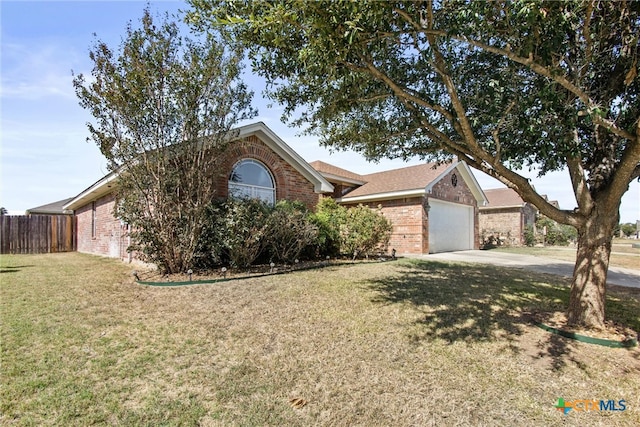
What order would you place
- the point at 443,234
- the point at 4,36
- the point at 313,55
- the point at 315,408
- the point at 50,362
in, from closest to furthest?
1. the point at 315,408
2. the point at 50,362
3. the point at 313,55
4. the point at 4,36
5. the point at 443,234

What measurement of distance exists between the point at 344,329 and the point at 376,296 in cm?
196

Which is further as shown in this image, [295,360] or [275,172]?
[275,172]

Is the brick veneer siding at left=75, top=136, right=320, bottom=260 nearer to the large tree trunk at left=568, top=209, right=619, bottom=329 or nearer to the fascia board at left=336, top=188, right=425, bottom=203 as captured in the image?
the fascia board at left=336, top=188, right=425, bottom=203

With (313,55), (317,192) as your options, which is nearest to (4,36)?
(313,55)

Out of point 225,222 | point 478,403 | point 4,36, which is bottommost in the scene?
point 478,403

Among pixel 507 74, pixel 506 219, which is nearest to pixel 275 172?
pixel 507 74

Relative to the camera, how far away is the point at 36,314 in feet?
16.3

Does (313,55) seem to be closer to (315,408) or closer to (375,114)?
(375,114)

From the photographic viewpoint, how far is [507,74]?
498 cm

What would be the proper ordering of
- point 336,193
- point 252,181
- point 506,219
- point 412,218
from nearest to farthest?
1. point 252,181
2. point 412,218
3. point 336,193
4. point 506,219

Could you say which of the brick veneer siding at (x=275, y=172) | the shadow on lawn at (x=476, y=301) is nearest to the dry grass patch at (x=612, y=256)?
the shadow on lawn at (x=476, y=301)

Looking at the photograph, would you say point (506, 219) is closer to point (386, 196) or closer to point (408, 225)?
point (408, 225)

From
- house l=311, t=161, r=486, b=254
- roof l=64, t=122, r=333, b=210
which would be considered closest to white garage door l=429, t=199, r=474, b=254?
house l=311, t=161, r=486, b=254

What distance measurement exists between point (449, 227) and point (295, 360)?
53.6ft
